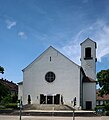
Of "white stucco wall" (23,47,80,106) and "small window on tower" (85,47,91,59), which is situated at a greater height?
"small window on tower" (85,47,91,59)

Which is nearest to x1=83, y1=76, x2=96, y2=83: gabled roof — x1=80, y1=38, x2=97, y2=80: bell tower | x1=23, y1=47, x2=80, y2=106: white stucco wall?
x1=23, y1=47, x2=80, y2=106: white stucco wall

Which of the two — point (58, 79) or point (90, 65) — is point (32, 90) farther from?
point (90, 65)

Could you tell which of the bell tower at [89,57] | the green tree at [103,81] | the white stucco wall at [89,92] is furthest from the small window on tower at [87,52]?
the green tree at [103,81]

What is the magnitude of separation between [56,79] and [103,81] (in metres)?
9.93

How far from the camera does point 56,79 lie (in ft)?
196

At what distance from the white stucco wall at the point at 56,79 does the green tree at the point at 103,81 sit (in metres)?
4.61

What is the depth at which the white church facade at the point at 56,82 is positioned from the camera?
5857 cm

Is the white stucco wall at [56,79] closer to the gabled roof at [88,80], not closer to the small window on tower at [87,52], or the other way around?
the gabled roof at [88,80]

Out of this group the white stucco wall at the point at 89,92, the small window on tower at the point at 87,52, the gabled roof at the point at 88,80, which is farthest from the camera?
the small window on tower at the point at 87,52

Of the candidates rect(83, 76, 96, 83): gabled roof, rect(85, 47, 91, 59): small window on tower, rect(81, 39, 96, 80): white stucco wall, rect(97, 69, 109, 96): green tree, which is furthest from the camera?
rect(85, 47, 91, 59): small window on tower

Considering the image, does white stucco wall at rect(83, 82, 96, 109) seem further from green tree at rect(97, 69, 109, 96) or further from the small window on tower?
the small window on tower

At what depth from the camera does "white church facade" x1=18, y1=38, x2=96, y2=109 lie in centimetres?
5857

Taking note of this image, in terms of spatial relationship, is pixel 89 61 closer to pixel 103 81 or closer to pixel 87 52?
pixel 87 52

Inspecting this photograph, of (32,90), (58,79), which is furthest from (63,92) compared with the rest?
(32,90)
